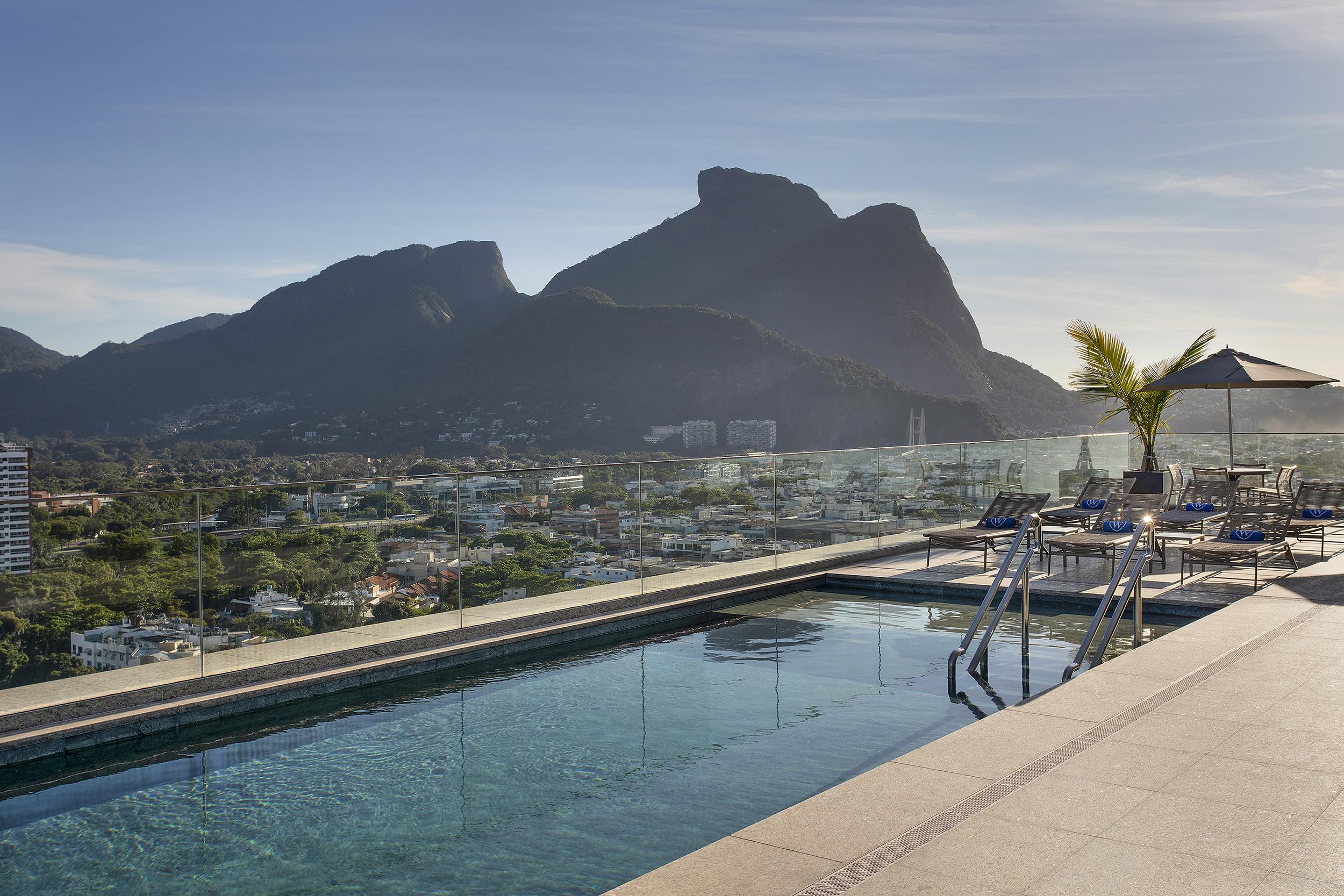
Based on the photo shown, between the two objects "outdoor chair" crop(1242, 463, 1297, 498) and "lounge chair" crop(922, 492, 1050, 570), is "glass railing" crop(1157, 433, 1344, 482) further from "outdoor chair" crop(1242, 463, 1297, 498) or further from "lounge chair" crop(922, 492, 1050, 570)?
"lounge chair" crop(922, 492, 1050, 570)

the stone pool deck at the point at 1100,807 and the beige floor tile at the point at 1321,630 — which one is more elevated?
the beige floor tile at the point at 1321,630

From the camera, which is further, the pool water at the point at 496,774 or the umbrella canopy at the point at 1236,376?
the umbrella canopy at the point at 1236,376

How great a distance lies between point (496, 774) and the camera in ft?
15.3

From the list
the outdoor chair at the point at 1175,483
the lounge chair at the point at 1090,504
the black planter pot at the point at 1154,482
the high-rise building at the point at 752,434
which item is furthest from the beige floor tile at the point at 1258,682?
the high-rise building at the point at 752,434

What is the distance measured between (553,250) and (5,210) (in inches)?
1481

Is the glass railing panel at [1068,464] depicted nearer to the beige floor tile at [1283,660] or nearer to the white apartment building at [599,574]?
the white apartment building at [599,574]

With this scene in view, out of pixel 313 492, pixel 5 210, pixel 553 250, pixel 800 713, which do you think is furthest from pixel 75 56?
pixel 800 713

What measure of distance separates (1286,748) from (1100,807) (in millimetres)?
1110

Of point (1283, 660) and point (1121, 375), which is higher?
point (1121, 375)

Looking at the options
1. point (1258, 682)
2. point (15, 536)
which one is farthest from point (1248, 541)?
point (15, 536)

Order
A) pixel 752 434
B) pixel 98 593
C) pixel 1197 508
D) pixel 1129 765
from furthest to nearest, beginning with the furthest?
pixel 752 434 < pixel 1197 508 < pixel 98 593 < pixel 1129 765

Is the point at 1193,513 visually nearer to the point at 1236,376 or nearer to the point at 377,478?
the point at 1236,376

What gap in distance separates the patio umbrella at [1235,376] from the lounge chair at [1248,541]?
2119 millimetres

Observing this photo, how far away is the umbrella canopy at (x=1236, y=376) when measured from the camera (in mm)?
10547
